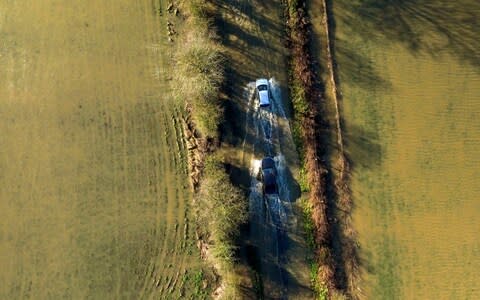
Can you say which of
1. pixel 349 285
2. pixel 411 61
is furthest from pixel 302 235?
pixel 411 61

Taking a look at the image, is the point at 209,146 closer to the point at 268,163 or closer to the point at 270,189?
the point at 268,163

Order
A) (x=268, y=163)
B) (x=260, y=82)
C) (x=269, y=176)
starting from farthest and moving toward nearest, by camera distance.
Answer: (x=260, y=82), (x=268, y=163), (x=269, y=176)

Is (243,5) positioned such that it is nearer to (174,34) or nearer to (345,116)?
(174,34)

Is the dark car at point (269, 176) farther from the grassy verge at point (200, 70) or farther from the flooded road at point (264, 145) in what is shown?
the grassy verge at point (200, 70)

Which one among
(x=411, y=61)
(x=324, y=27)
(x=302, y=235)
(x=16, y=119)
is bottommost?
(x=302, y=235)

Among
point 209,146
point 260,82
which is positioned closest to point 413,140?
point 260,82

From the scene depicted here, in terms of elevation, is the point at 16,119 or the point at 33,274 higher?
the point at 16,119

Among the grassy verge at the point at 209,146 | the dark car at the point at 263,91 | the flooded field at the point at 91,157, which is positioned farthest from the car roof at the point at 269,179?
the flooded field at the point at 91,157
